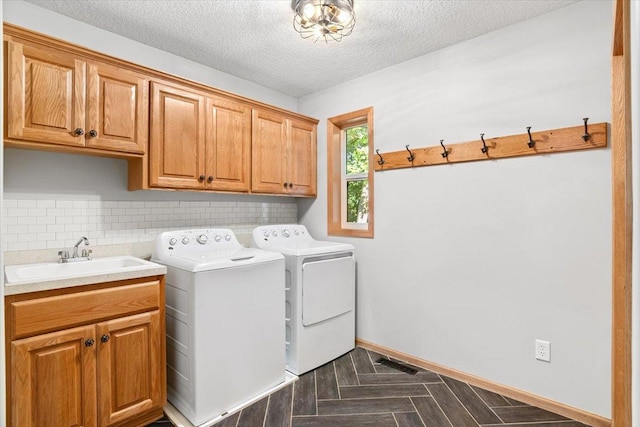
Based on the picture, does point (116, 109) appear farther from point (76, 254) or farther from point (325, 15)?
point (325, 15)

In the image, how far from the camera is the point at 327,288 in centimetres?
276

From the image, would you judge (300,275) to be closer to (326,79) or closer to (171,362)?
(171,362)

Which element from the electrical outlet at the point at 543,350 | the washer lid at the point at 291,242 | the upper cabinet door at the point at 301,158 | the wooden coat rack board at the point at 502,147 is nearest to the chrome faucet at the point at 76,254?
the washer lid at the point at 291,242

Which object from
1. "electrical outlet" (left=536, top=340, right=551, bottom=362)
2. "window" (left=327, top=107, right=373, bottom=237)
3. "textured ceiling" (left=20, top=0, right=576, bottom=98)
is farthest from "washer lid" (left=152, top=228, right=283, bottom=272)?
"electrical outlet" (left=536, top=340, right=551, bottom=362)

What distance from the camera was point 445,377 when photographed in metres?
2.54

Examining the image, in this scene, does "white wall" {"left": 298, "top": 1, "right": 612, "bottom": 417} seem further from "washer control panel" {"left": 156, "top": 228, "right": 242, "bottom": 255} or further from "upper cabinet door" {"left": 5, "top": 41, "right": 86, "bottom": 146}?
"upper cabinet door" {"left": 5, "top": 41, "right": 86, "bottom": 146}

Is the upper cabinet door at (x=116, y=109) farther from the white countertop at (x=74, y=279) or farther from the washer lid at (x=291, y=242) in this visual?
the washer lid at (x=291, y=242)

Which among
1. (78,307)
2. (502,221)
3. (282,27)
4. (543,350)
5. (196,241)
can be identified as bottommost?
(543,350)

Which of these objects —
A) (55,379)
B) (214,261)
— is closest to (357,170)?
(214,261)

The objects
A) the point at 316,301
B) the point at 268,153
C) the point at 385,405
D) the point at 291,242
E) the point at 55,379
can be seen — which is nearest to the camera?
the point at 55,379

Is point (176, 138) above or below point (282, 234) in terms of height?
above

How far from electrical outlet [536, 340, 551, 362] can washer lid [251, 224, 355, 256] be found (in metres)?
1.49

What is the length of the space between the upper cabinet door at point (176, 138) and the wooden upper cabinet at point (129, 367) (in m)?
0.94

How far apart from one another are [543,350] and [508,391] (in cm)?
38
